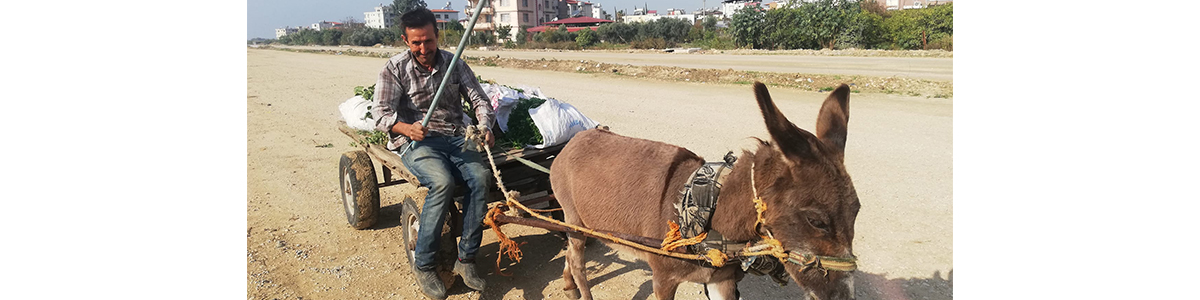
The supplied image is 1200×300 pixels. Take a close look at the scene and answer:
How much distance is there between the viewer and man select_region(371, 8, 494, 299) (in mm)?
4008

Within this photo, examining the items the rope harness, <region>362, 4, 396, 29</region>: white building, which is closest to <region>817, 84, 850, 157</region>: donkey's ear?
the rope harness

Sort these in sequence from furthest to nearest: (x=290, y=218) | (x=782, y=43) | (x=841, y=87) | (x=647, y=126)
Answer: (x=782, y=43)
(x=647, y=126)
(x=290, y=218)
(x=841, y=87)

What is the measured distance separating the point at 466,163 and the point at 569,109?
119 cm

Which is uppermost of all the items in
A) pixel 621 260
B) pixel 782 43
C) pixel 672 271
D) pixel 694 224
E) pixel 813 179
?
pixel 782 43

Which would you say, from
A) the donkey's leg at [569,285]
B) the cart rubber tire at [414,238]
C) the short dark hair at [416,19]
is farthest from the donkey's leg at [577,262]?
the short dark hair at [416,19]

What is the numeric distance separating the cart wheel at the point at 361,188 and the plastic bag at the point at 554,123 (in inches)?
65.1

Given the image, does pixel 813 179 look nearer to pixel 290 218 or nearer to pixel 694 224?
pixel 694 224

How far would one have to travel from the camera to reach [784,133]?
2.11m

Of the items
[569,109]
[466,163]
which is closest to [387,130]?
[466,163]

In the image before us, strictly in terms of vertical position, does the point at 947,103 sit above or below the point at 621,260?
above

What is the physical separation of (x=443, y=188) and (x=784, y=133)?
100 inches

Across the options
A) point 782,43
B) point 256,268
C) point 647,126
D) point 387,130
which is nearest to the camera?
point 387,130

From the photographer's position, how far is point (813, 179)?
86.1 inches

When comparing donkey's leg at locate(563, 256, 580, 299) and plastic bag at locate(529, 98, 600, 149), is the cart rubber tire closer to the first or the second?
donkey's leg at locate(563, 256, 580, 299)
